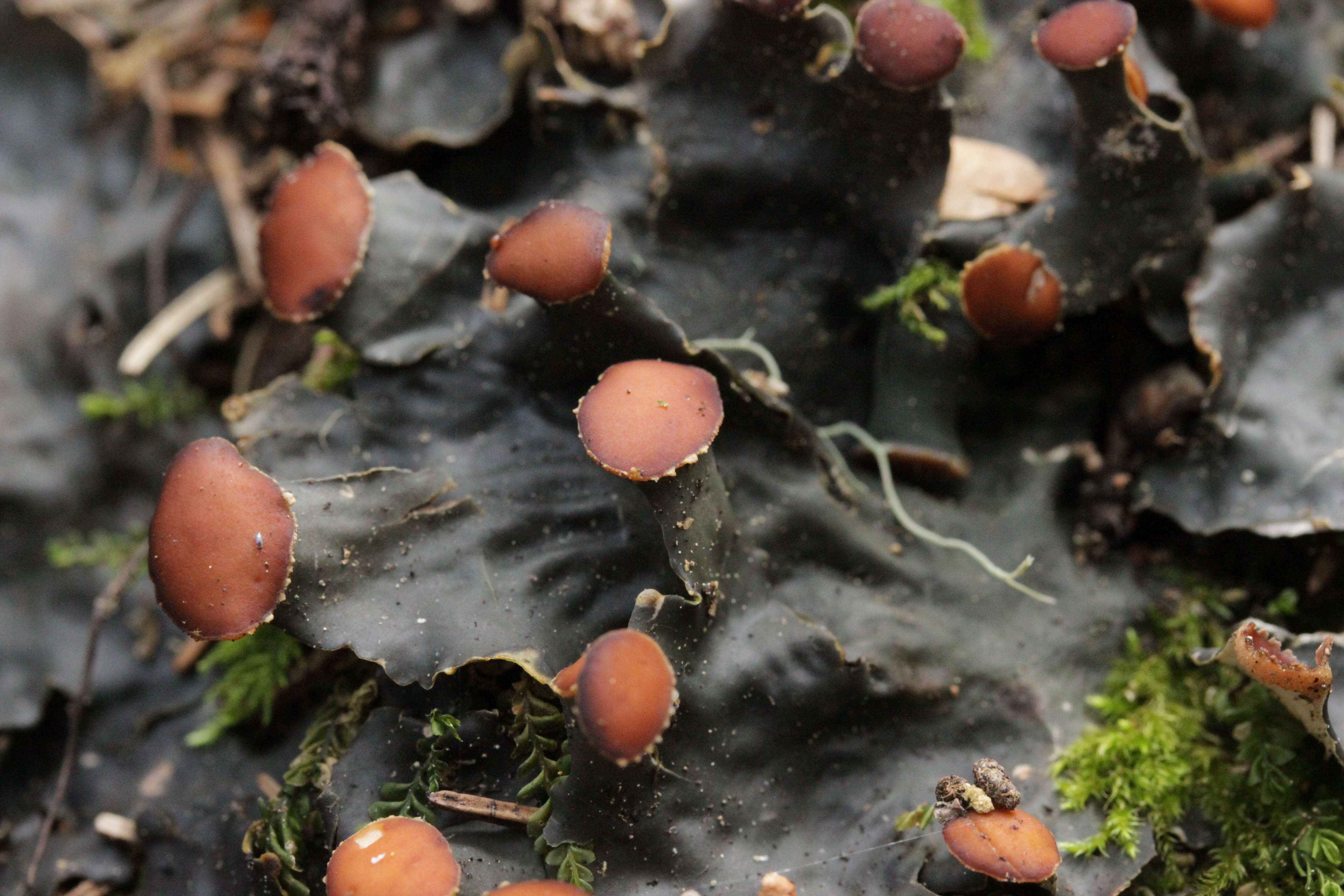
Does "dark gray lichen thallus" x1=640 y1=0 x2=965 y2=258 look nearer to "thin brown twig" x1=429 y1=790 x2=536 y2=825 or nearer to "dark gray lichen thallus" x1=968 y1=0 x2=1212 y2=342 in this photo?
"dark gray lichen thallus" x1=968 y1=0 x2=1212 y2=342

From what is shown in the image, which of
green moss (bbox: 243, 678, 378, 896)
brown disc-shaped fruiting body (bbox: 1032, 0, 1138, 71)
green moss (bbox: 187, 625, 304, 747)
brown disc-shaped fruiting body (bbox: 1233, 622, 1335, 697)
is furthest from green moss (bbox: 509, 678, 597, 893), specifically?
brown disc-shaped fruiting body (bbox: 1032, 0, 1138, 71)

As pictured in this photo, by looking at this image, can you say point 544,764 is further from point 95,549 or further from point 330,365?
point 95,549

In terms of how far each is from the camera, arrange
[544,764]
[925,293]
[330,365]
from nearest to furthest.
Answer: [544,764], [925,293], [330,365]

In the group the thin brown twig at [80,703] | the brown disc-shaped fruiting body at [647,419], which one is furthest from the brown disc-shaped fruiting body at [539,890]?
the thin brown twig at [80,703]

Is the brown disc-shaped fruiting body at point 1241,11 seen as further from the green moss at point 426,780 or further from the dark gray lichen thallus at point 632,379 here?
the green moss at point 426,780

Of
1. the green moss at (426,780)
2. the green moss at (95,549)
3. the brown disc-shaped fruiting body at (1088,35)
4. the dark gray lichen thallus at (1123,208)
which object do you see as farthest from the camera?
the green moss at (95,549)

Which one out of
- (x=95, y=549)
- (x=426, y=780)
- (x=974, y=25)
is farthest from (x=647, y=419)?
(x=95, y=549)
